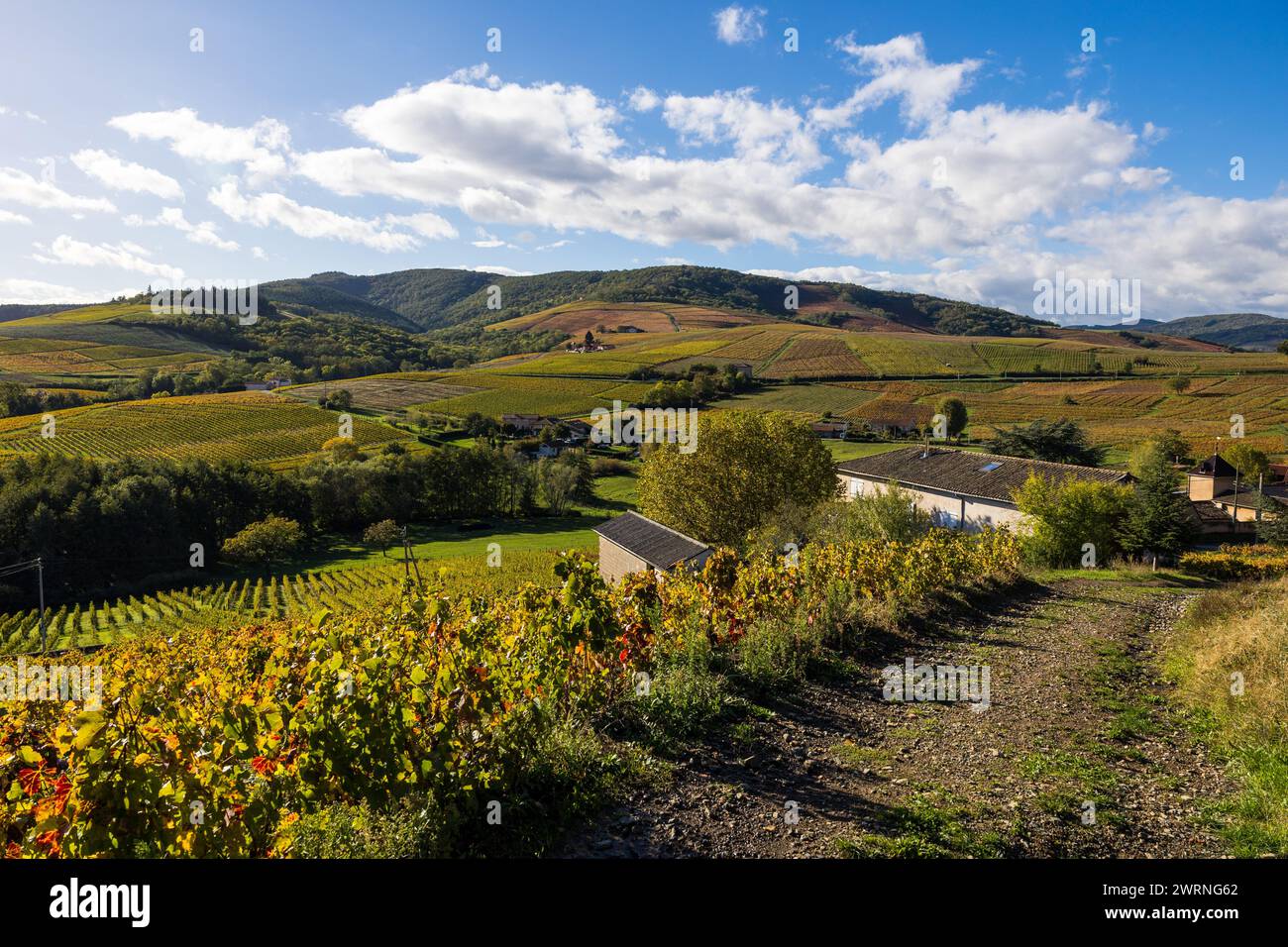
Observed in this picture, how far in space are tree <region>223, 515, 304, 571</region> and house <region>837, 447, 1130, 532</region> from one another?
51246mm

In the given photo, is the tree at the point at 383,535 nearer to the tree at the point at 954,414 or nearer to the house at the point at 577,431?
the house at the point at 577,431

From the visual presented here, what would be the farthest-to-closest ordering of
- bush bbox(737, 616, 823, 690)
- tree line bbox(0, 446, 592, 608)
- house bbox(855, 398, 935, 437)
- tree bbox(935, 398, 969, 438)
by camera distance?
house bbox(855, 398, 935, 437) → tree bbox(935, 398, 969, 438) → tree line bbox(0, 446, 592, 608) → bush bbox(737, 616, 823, 690)

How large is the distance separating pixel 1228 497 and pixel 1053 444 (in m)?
13.2

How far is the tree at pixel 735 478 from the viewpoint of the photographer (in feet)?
111

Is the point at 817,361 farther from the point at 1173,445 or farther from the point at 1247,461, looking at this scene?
the point at 1247,461

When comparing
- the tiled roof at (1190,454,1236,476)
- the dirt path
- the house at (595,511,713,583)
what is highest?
the tiled roof at (1190,454,1236,476)

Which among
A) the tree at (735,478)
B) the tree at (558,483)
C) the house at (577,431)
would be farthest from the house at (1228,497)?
the house at (577,431)

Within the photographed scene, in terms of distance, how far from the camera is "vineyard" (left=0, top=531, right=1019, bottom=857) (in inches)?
161

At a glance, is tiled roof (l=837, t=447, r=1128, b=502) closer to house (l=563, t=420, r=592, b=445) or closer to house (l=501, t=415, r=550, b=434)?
house (l=563, t=420, r=592, b=445)

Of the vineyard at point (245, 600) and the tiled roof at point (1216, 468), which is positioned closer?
the vineyard at point (245, 600)

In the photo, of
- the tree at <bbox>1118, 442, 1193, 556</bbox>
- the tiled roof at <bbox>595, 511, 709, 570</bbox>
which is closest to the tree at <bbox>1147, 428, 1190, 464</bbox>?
the tree at <bbox>1118, 442, 1193, 556</bbox>

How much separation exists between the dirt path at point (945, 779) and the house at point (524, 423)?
91741 mm
